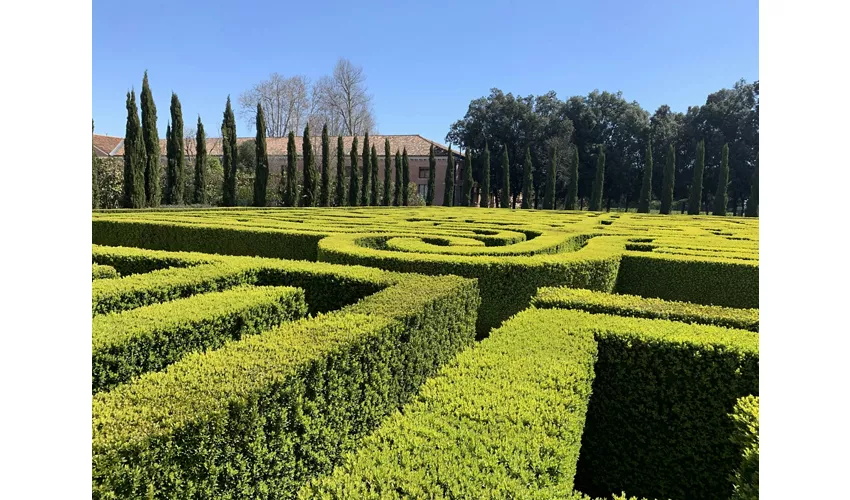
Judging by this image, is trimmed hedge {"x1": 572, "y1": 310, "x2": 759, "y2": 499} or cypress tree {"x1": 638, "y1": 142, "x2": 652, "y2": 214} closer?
trimmed hedge {"x1": 572, "y1": 310, "x2": 759, "y2": 499}

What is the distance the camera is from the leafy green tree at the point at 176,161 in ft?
80.8

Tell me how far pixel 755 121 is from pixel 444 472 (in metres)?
46.4

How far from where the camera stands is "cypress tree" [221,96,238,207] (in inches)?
1069

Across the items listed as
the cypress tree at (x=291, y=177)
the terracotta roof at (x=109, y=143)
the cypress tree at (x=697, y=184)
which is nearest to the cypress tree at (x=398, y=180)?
the cypress tree at (x=291, y=177)

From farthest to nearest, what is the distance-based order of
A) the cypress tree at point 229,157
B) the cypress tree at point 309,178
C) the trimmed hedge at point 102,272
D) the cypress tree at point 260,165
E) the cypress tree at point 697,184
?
the cypress tree at point 697,184, the cypress tree at point 309,178, the cypress tree at point 260,165, the cypress tree at point 229,157, the trimmed hedge at point 102,272

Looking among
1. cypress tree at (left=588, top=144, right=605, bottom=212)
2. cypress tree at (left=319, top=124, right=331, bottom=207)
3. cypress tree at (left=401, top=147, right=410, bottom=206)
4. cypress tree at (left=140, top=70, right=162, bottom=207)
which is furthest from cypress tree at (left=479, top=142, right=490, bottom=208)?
cypress tree at (left=140, top=70, right=162, bottom=207)

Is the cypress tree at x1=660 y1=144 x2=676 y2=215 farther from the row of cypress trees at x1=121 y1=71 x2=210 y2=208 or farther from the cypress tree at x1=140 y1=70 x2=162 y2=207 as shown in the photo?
the cypress tree at x1=140 y1=70 x2=162 y2=207

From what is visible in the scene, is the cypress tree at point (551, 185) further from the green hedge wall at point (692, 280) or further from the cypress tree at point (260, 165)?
the green hedge wall at point (692, 280)

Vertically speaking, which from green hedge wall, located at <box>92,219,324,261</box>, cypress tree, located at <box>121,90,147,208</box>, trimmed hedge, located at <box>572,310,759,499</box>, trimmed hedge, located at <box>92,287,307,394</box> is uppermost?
cypress tree, located at <box>121,90,147,208</box>

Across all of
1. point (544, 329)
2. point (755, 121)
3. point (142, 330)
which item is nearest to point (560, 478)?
point (544, 329)

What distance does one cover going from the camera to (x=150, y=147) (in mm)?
22609

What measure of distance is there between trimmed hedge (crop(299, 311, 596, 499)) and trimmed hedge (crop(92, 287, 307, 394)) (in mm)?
1918

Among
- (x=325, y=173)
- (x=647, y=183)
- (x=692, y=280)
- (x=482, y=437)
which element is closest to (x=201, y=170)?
(x=325, y=173)

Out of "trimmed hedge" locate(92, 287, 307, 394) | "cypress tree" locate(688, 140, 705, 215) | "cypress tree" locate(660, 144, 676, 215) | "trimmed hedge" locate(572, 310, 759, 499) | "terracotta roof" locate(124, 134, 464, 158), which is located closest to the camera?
"trimmed hedge" locate(92, 287, 307, 394)
